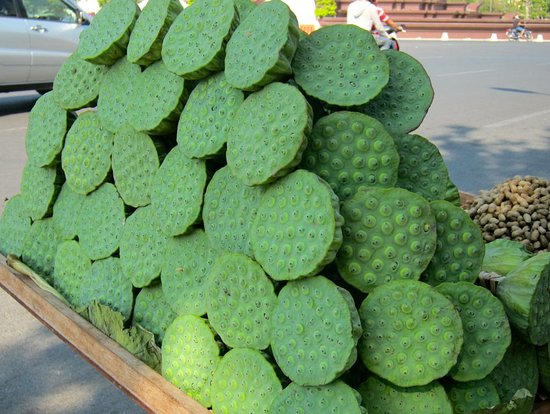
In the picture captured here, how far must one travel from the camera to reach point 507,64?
14789mm

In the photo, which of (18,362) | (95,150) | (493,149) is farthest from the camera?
(493,149)

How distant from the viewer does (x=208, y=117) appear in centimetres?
168

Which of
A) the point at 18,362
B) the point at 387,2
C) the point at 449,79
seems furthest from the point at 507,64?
the point at 387,2

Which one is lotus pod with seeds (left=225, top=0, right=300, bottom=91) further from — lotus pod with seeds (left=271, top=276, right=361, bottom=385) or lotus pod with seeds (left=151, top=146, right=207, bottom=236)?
lotus pod with seeds (left=271, top=276, right=361, bottom=385)

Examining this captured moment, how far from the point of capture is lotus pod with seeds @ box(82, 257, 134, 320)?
1.95 metres

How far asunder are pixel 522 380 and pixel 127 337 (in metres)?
1.00

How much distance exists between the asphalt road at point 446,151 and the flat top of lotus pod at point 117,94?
50.1 inches

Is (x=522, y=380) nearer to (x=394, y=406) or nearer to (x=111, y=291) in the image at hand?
(x=394, y=406)

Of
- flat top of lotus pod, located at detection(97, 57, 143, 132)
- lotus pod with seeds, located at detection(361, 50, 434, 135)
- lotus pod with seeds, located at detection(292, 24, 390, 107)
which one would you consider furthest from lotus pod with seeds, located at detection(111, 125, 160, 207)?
lotus pod with seeds, located at detection(361, 50, 434, 135)

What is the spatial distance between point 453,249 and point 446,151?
16.7ft

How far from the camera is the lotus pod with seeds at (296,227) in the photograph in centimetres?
133

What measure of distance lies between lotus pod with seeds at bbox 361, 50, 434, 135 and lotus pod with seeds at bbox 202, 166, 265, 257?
377 mm

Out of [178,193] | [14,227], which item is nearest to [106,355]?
[178,193]

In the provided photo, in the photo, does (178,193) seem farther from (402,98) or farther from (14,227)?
(14,227)
